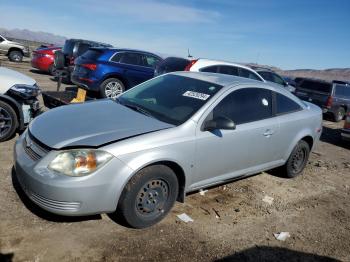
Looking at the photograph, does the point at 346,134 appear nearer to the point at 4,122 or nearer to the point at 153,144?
the point at 153,144

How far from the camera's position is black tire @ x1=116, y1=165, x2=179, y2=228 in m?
3.85

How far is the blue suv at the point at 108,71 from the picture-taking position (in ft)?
34.4

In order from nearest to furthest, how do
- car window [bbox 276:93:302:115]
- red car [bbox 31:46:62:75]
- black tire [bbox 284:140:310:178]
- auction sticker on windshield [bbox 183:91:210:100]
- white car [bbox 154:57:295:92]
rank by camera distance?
auction sticker on windshield [bbox 183:91:210:100] < car window [bbox 276:93:302:115] < black tire [bbox 284:140:310:178] < white car [bbox 154:57:295:92] < red car [bbox 31:46:62:75]

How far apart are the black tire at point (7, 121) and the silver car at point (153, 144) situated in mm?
1778

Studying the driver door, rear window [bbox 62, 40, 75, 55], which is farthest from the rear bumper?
rear window [bbox 62, 40, 75, 55]

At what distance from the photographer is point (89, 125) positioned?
162 inches

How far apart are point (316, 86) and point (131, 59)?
25.5 ft

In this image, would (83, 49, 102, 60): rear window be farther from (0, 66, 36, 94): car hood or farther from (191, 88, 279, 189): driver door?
(191, 88, 279, 189): driver door

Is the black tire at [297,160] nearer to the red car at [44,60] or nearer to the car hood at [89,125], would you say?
the car hood at [89,125]

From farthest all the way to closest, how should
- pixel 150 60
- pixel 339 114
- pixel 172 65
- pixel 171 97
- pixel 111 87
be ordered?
pixel 339 114 → pixel 150 60 → pixel 111 87 → pixel 172 65 → pixel 171 97

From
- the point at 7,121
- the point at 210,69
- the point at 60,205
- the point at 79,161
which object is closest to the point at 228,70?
the point at 210,69

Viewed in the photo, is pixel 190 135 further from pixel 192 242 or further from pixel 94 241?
pixel 94 241

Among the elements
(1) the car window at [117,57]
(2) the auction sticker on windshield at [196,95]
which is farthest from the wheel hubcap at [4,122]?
(1) the car window at [117,57]

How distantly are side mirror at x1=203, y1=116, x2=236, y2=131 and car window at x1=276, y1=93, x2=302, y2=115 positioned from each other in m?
1.52
